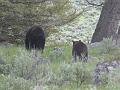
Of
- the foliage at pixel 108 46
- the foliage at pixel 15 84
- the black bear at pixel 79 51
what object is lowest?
the foliage at pixel 108 46

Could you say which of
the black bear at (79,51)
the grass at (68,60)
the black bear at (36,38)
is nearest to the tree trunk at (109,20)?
the grass at (68,60)

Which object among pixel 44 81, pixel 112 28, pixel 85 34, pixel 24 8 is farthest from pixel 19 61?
pixel 85 34

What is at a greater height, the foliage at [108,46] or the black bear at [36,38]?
the black bear at [36,38]

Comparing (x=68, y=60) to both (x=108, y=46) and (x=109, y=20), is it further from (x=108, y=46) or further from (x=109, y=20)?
(x=109, y=20)

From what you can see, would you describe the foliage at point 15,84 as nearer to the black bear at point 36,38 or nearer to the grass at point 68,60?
the grass at point 68,60

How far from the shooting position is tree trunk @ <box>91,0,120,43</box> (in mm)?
15039

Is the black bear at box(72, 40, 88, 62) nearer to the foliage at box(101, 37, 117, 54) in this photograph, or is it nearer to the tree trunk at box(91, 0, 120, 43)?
the foliage at box(101, 37, 117, 54)

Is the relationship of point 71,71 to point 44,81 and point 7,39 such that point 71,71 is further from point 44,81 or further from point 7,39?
point 7,39

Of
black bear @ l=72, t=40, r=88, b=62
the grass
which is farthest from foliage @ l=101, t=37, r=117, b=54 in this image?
black bear @ l=72, t=40, r=88, b=62

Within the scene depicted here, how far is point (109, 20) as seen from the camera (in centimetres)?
1523

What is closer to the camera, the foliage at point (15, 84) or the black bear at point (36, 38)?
the foliage at point (15, 84)

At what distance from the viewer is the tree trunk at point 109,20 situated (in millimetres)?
15039

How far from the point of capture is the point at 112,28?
15.3m

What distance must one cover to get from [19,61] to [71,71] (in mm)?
942
